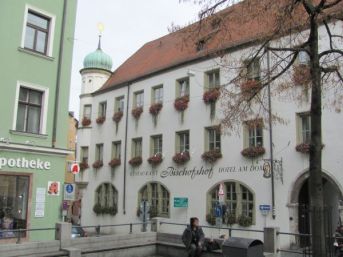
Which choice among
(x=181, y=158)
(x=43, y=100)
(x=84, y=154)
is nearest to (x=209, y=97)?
(x=181, y=158)

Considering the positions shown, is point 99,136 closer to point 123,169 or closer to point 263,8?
point 123,169

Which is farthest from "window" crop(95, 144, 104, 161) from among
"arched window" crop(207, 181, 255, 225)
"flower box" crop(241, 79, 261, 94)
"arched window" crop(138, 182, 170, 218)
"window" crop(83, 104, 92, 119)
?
"flower box" crop(241, 79, 261, 94)

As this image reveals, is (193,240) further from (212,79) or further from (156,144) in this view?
(156,144)

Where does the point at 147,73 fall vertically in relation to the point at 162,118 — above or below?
above

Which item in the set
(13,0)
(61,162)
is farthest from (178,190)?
(13,0)

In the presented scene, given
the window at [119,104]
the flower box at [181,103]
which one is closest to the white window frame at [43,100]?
the flower box at [181,103]

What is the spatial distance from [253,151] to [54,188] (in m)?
9.91

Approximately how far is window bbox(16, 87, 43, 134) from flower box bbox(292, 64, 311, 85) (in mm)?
10893

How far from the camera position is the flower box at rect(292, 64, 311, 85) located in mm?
11184

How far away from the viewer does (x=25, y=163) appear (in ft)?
58.6

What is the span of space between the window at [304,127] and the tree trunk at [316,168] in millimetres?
12348

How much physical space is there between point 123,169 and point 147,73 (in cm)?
680

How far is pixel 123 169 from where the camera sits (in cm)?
3253

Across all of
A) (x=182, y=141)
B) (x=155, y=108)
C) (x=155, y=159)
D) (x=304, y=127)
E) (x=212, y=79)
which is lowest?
(x=155, y=159)
